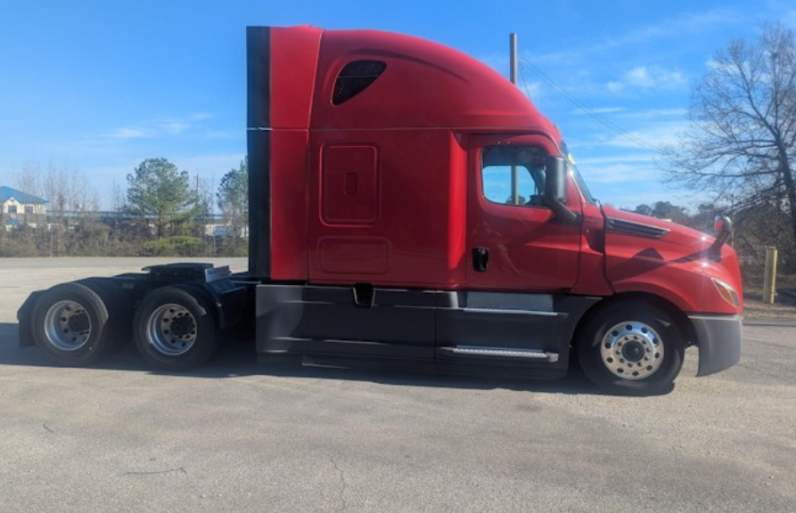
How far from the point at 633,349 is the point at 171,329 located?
5.14 m

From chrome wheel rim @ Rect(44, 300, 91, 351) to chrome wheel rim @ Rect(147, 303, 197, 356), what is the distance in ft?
3.02

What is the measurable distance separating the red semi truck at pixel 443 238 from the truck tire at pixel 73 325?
202 centimetres

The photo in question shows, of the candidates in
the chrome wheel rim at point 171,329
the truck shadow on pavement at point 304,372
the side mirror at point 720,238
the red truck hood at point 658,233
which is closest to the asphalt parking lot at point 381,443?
the truck shadow on pavement at point 304,372

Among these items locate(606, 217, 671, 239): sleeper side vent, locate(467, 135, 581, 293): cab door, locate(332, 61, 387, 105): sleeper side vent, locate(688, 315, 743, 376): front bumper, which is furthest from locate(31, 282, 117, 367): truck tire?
locate(688, 315, 743, 376): front bumper

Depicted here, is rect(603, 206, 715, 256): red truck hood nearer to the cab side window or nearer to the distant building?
the cab side window

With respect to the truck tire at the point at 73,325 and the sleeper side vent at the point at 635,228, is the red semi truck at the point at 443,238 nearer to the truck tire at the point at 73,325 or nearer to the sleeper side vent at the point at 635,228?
the sleeper side vent at the point at 635,228

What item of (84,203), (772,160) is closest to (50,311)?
(772,160)

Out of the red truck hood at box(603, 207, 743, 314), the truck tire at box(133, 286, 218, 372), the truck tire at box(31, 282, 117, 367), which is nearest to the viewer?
the red truck hood at box(603, 207, 743, 314)

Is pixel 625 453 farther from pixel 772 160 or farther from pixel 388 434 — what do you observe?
pixel 772 160

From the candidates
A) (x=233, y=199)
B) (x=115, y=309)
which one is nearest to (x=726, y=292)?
(x=115, y=309)

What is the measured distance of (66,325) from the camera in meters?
7.64

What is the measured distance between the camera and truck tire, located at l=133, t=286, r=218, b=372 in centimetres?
710

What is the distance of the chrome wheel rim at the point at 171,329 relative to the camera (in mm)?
7250

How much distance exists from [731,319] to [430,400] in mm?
3096
